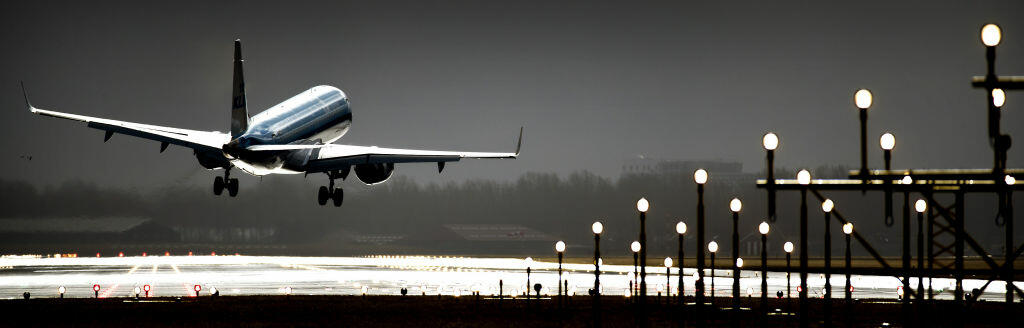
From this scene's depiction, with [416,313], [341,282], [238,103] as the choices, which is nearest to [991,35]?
[416,313]

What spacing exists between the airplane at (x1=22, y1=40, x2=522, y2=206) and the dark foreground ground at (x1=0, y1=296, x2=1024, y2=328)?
Result: 915 cm

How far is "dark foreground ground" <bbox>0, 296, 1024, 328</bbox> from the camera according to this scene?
46500 mm

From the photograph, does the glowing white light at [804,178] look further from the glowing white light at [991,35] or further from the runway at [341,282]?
the runway at [341,282]

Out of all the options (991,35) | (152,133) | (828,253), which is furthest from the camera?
(152,133)

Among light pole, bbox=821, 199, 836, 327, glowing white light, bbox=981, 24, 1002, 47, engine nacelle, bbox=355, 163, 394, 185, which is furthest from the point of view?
engine nacelle, bbox=355, 163, 394, 185

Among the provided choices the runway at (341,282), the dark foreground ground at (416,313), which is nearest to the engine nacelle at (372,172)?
the runway at (341,282)

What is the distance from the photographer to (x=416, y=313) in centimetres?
5188

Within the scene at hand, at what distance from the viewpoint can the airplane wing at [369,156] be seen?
7338 cm

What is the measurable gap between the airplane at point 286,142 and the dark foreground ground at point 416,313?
9154 mm

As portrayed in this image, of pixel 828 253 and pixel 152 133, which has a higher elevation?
pixel 152 133

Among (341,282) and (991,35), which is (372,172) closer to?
(341,282)

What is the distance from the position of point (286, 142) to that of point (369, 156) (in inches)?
194

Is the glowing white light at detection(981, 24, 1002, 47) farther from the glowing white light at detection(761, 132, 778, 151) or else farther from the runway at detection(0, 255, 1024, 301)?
the runway at detection(0, 255, 1024, 301)

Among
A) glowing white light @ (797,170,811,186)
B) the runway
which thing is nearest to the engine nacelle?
Result: the runway
